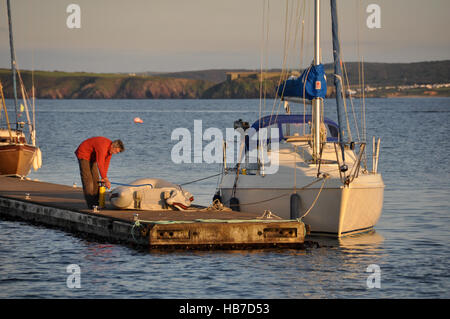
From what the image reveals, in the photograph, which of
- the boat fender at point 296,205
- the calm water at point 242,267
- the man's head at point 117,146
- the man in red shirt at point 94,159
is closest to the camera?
the calm water at point 242,267

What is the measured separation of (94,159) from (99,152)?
557 millimetres

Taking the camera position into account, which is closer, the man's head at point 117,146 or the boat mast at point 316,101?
the man's head at point 117,146

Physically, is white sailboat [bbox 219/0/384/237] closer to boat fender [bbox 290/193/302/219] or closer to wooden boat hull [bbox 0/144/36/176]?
boat fender [bbox 290/193/302/219]

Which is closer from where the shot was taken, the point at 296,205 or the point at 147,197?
the point at 296,205

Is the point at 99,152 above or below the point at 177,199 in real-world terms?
above

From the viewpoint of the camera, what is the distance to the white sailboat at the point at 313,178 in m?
19.0

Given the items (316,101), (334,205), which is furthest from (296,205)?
(316,101)

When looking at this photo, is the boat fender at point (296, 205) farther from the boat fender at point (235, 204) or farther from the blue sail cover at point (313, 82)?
the blue sail cover at point (313, 82)

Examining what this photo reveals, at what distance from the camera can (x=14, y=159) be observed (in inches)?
1225

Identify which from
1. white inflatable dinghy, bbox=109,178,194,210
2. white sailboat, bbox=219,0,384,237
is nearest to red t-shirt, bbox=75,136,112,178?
white inflatable dinghy, bbox=109,178,194,210

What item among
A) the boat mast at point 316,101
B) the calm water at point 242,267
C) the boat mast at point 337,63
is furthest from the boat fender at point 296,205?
the boat mast at point 337,63

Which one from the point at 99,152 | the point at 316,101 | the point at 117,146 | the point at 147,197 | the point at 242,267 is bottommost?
the point at 242,267

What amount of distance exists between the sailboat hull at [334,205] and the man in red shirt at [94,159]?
3712 mm

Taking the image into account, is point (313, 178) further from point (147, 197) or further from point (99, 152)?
point (99, 152)
